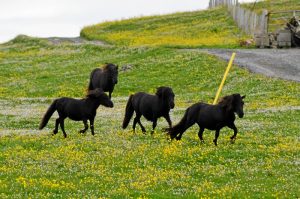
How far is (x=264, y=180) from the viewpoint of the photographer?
18594mm

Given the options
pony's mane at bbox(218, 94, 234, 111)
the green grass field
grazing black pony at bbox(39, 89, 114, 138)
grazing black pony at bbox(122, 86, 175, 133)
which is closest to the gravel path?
the green grass field

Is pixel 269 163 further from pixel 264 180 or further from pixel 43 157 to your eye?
pixel 43 157

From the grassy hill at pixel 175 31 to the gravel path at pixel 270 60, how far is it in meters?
8.81

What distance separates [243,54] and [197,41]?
64.2 ft

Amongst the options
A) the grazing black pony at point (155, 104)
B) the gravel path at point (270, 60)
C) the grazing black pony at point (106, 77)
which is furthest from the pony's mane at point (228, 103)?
the gravel path at point (270, 60)

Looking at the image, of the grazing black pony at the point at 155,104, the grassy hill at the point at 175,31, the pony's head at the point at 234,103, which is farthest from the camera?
the grassy hill at the point at 175,31

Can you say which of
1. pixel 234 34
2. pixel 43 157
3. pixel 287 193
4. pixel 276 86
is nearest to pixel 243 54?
pixel 276 86

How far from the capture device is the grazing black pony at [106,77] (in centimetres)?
4038

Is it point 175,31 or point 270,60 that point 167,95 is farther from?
point 175,31

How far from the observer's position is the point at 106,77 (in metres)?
40.7

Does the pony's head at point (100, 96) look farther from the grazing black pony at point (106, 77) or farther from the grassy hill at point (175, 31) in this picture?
the grassy hill at point (175, 31)

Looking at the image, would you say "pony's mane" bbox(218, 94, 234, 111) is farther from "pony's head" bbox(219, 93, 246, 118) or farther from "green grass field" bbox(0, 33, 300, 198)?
"green grass field" bbox(0, 33, 300, 198)

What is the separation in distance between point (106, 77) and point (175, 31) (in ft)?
192

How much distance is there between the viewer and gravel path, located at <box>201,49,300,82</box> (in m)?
52.8
